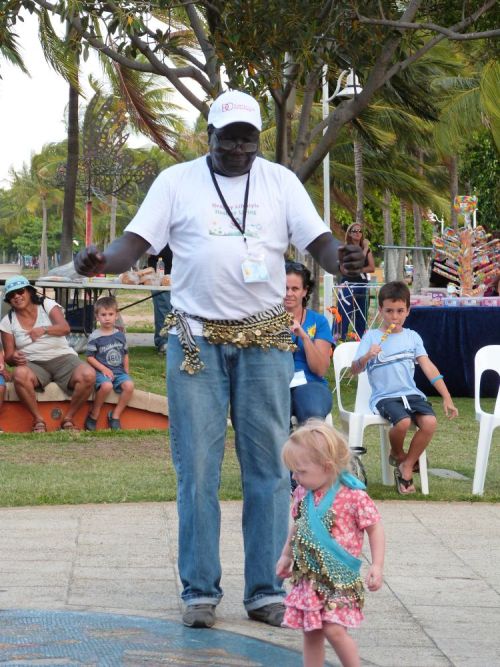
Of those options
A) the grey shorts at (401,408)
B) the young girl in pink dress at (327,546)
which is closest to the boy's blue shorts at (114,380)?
the grey shorts at (401,408)

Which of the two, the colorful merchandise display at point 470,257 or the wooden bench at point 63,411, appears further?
the colorful merchandise display at point 470,257

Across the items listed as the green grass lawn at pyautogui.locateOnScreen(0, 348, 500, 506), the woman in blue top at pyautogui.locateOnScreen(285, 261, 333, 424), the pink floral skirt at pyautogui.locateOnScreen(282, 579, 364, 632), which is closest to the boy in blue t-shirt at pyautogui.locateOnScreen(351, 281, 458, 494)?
the green grass lawn at pyautogui.locateOnScreen(0, 348, 500, 506)

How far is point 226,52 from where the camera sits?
41.5 ft

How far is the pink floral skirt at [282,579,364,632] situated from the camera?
3.93 m

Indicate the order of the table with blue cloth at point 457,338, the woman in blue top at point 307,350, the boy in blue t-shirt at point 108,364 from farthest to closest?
the table with blue cloth at point 457,338 < the boy in blue t-shirt at point 108,364 < the woman in blue top at point 307,350

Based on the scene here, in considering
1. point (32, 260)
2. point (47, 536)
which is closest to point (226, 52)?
point (47, 536)

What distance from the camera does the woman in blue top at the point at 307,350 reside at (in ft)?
24.0

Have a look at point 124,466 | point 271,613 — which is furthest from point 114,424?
point 271,613

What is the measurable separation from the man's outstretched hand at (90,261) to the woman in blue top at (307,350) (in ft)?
8.83

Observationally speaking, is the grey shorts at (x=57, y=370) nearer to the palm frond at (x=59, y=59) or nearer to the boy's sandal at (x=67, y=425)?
the boy's sandal at (x=67, y=425)

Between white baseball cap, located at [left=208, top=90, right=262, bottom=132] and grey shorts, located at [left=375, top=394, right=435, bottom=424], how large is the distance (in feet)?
11.2

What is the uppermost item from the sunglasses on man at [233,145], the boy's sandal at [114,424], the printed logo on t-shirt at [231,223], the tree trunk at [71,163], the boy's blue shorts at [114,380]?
the tree trunk at [71,163]

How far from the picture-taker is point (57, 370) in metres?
10.8

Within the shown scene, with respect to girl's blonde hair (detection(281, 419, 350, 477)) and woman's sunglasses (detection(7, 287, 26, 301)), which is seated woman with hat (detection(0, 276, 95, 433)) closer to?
woman's sunglasses (detection(7, 287, 26, 301))
